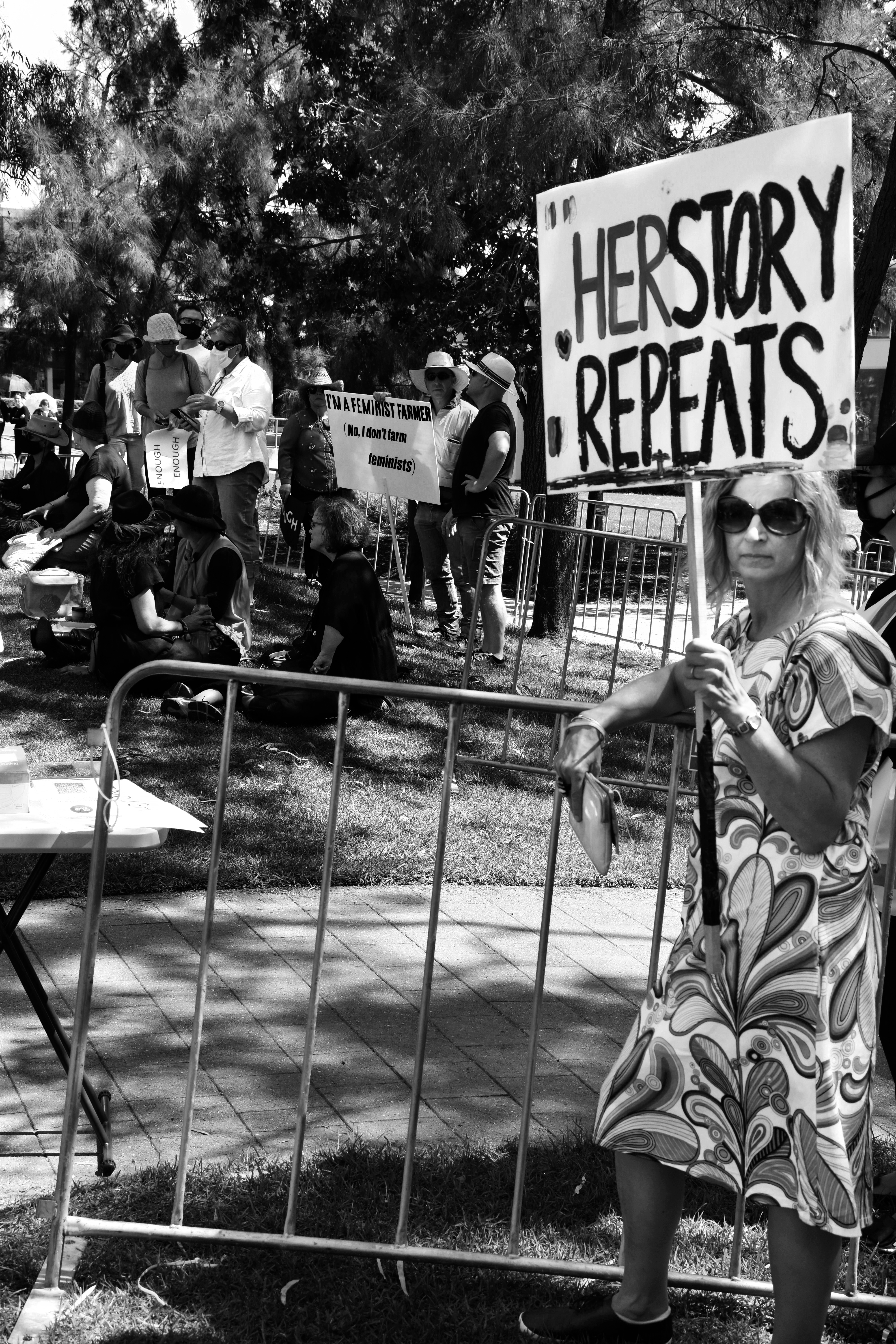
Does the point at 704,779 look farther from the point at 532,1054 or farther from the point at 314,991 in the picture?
the point at 314,991

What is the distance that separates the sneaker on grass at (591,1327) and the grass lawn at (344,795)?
121 inches

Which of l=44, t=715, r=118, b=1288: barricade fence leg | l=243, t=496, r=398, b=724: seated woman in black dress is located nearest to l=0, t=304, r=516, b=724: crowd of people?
l=243, t=496, r=398, b=724: seated woman in black dress

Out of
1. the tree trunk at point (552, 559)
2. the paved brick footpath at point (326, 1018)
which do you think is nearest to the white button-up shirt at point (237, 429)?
the tree trunk at point (552, 559)

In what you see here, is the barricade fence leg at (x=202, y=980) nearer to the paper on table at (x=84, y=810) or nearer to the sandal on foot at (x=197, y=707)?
the paper on table at (x=84, y=810)

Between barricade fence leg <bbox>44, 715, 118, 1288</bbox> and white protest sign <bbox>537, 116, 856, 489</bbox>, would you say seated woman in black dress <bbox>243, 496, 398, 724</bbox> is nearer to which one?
barricade fence leg <bbox>44, 715, 118, 1288</bbox>

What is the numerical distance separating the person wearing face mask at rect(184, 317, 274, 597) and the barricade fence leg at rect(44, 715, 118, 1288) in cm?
674

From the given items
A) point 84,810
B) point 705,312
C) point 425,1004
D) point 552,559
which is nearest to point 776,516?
point 705,312

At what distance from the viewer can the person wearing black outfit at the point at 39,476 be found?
16578 millimetres

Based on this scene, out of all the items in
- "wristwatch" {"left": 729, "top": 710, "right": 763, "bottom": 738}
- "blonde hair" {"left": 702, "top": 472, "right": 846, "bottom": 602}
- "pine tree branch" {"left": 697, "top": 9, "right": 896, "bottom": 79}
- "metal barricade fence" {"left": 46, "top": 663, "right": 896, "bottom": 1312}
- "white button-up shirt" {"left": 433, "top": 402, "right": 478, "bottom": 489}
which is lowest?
"metal barricade fence" {"left": 46, "top": 663, "right": 896, "bottom": 1312}

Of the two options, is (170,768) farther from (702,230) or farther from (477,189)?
(477,189)

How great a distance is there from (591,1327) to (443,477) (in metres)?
8.61

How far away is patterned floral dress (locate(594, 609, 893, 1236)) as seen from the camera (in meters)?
2.50

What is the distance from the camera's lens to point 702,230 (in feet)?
8.73

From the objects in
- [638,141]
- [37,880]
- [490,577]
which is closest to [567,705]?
[37,880]
